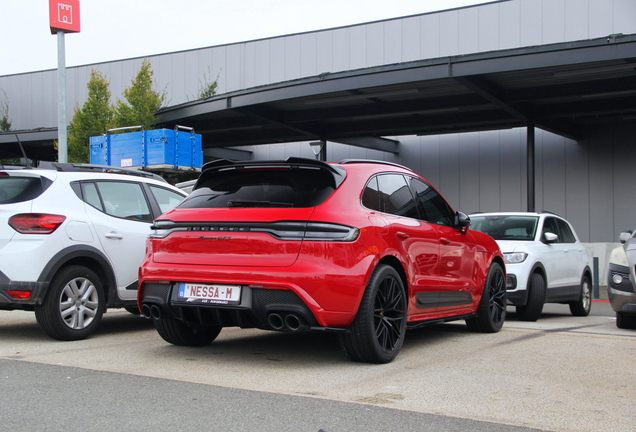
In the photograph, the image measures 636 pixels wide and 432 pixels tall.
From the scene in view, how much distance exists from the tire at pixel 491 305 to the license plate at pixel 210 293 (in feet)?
10.9

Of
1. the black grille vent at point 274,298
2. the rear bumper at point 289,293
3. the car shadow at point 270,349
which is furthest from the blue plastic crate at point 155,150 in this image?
the black grille vent at point 274,298

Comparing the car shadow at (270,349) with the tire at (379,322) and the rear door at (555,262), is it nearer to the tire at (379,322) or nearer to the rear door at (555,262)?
the tire at (379,322)

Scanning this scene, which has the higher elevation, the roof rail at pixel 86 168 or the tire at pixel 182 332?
the roof rail at pixel 86 168

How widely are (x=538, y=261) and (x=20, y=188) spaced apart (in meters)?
6.62

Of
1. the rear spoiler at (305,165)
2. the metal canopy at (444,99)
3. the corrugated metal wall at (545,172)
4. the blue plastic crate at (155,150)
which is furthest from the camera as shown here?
the corrugated metal wall at (545,172)

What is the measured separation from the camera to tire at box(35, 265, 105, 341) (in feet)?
19.4

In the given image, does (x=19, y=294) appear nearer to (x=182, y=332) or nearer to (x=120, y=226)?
(x=120, y=226)

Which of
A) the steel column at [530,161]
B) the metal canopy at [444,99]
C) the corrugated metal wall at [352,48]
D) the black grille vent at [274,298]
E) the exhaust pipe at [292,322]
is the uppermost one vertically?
the corrugated metal wall at [352,48]

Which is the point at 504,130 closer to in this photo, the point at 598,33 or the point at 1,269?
the point at 598,33

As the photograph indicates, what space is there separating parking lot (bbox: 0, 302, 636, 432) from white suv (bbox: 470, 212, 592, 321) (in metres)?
1.61

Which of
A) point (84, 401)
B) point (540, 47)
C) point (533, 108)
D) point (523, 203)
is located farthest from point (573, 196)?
point (84, 401)

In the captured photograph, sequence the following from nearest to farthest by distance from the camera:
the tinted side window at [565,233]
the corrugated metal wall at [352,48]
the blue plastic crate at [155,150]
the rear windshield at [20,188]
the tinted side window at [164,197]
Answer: the rear windshield at [20,188] < the tinted side window at [164,197] < the tinted side window at [565,233] < the blue plastic crate at [155,150] < the corrugated metal wall at [352,48]

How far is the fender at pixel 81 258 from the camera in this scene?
19.1 ft

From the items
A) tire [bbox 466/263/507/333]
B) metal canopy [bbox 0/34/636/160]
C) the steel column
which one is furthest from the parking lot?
the steel column
